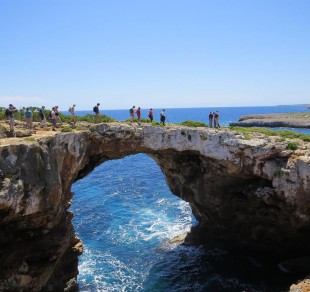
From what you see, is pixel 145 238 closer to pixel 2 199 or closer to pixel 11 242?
pixel 11 242

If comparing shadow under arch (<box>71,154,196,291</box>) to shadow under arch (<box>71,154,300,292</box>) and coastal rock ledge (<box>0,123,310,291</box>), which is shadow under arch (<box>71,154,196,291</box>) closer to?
shadow under arch (<box>71,154,300,292</box>)

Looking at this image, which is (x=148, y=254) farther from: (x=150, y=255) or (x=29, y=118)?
(x=29, y=118)

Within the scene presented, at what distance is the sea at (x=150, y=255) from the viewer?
1029 inches

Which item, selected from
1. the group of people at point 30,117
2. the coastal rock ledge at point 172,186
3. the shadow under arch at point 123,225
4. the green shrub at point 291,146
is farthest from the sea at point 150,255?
the group of people at point 30,117

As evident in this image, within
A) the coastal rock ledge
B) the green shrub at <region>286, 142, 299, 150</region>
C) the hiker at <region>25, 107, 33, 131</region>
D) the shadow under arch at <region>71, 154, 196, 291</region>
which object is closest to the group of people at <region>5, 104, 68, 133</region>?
the hiker at <region>25, 107, 33, 131</region>

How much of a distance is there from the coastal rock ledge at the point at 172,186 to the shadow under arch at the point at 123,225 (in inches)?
142

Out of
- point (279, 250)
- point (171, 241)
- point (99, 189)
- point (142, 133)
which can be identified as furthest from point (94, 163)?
point (99, 189)

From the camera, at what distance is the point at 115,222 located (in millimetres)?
38281

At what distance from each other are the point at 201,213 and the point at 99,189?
71.3ft

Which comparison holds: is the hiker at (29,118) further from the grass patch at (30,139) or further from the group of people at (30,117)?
the grass patch at (30,139)

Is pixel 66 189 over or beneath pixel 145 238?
over

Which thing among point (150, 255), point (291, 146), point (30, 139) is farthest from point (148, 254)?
point (30, 139)

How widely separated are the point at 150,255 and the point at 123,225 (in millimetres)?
7357

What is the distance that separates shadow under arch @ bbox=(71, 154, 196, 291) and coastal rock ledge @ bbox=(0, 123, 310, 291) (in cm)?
360
